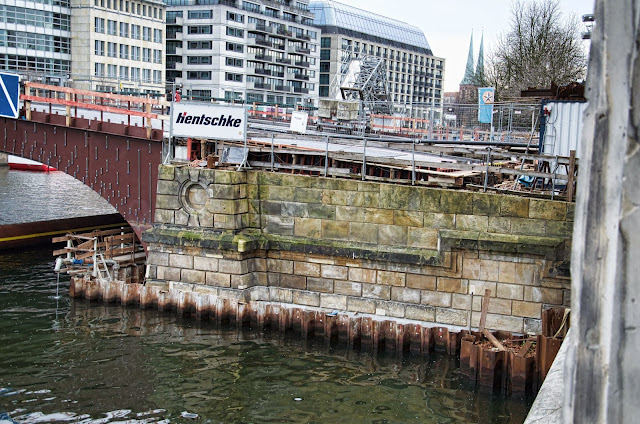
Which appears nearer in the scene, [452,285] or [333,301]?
[452,285]

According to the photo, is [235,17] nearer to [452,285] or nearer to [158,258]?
[158,258]

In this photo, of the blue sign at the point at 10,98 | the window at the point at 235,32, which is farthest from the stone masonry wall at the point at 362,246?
the window at the point at 235,32

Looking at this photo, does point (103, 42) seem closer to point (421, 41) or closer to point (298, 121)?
point (298, 121)

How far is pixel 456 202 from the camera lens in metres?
20.1

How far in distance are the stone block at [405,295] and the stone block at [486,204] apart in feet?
9.02

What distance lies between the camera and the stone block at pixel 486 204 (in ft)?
64.5

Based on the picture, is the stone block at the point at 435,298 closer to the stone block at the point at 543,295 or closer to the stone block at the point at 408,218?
the stone block at the point at 408,218

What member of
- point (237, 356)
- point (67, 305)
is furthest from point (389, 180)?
point (67, 305)

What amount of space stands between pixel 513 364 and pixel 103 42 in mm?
87443

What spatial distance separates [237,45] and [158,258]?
92375 millimetres

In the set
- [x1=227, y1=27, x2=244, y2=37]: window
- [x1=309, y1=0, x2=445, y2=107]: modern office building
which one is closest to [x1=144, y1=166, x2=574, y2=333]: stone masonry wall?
[x1=227, y1=27, x2=244, y2=37]: window

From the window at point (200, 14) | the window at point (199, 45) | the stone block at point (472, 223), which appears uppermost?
the window at point (200, 14)

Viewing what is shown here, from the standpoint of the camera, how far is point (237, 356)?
64.9 feet

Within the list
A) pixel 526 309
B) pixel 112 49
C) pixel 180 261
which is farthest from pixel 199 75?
pixel 526 309
